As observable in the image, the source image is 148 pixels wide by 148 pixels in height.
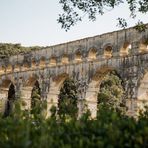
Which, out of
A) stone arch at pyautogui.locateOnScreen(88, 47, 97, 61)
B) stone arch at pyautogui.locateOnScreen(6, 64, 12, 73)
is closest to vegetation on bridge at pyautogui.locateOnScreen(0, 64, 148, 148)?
stone arch at pyautogui.locateOnScreen(88, 47, 97, 61)

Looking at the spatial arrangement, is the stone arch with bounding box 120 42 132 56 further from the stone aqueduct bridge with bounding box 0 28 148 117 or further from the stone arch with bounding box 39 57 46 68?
the stone arch with bounding box 39 57 46 68

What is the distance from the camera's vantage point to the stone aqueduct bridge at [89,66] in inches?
728

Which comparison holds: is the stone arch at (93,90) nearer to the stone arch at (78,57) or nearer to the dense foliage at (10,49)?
the stone arch at (78,57)

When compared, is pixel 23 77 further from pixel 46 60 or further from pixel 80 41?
pixel 80 41

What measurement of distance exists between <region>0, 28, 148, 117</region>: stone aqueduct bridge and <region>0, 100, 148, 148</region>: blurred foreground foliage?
1330cm

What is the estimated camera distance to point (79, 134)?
473 centimetres

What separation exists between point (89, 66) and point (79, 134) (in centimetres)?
1731

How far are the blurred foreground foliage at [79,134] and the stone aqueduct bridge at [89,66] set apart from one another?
43.6 ft

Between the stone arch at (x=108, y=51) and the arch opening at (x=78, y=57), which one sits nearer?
the stone arch at (x=108, y=51)

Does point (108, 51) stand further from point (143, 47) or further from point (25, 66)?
point (25, 66)

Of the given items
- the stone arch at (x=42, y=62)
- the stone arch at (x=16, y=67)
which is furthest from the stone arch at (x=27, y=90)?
the stone arch at (x=16, y=67)

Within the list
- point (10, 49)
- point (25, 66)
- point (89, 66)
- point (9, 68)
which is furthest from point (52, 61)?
point (10, 49)

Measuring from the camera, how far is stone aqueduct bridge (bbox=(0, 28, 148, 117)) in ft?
60.6

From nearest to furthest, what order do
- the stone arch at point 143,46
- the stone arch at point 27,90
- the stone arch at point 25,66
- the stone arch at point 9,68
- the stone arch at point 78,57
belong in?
the stone arch at point 143,46, the stone arch at point 78,57, the stone arch at point 27,90, the stone arch at point 25,66, the stone arch at point 9,68
